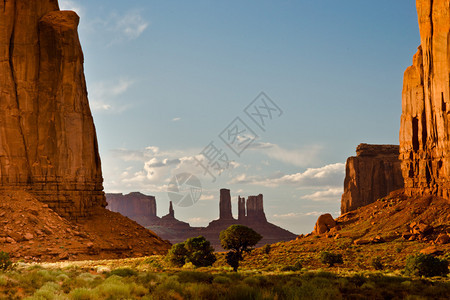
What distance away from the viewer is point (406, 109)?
74.0 m

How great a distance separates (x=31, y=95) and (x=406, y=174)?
179 feet

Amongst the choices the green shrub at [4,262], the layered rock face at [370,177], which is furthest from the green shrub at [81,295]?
the layered rock face at [370,177]

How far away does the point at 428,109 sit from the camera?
220 ft

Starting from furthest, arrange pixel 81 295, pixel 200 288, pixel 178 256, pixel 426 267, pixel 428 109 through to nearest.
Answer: pixel 428 109 < pixel 178 256 < pixel 426 267 < pixel 200 288 < pixel 81 295

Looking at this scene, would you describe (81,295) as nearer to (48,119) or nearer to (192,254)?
(192,254)

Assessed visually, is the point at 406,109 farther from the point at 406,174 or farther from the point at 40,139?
the point at 40,139

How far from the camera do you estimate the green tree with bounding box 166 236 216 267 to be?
46.4 metres

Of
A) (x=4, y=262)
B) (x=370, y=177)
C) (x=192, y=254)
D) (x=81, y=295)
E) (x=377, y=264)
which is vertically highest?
(x=370, y=177)

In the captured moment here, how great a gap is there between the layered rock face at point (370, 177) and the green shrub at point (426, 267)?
79045 millimetres

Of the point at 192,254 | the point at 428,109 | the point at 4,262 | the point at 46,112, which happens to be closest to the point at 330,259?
the point at 192,254

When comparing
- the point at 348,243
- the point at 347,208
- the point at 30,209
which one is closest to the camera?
the point at 30,209

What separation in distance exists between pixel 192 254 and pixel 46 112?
81.6 feet

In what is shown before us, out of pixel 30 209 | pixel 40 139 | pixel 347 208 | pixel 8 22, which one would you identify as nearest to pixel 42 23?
pixel 8 22

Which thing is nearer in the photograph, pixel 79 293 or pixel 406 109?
pixel 79 293
